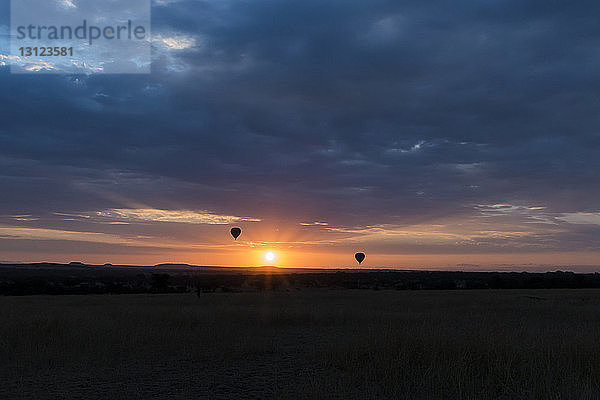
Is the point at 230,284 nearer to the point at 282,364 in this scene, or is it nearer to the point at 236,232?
the point at 236,232

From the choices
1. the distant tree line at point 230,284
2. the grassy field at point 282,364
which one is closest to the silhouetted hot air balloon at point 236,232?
the distant tree line at point 230,284

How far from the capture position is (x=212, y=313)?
73.6 ft

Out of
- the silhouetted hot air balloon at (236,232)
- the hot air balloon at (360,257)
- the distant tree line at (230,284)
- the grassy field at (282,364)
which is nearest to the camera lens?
the grassy field at (282,364)

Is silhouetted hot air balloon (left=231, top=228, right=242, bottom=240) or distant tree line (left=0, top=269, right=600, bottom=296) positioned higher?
silhouetted hot air balloon (left=231, top=228, right=242, bottom=240)

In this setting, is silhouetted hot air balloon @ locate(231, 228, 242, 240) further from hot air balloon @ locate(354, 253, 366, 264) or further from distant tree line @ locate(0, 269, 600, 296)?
hot air balloon @ locate(354, 253, 366, 264)

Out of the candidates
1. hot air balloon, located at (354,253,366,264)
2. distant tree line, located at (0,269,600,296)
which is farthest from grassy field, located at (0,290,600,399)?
hot air balloon, located at (354,253,366,264)

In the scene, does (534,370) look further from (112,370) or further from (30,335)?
(30,335)

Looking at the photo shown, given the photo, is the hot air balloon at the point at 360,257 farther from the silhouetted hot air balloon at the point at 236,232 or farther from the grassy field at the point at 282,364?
the grassy field at the point at 282,364

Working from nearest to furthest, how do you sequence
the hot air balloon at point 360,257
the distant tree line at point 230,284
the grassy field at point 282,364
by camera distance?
the grassy field at point 282,364 → the distant tree line at point 230,284 → the hot air balloon at point 360,257

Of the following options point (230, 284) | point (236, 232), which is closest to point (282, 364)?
point (236, 232)

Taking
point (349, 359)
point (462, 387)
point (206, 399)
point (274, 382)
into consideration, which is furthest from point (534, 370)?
point (206, 399)

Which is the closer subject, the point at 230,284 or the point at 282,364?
the point at 282,364

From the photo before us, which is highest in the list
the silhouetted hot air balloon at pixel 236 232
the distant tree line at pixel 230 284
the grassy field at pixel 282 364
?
the silhouetted hot air balloon at pixel 236 232

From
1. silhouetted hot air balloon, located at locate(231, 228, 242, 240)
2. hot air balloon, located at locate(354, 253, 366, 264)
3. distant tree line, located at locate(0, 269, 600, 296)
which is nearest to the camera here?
silhouetted hot air balloon, located at locate(231, 228, 242, 240)
